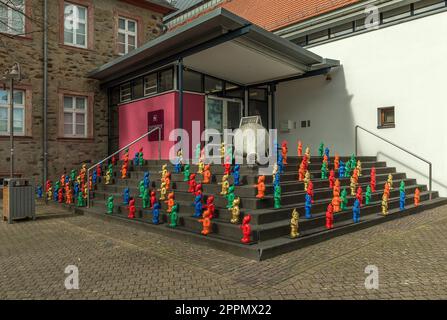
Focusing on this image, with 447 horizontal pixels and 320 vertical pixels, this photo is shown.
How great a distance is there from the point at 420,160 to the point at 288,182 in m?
5.72

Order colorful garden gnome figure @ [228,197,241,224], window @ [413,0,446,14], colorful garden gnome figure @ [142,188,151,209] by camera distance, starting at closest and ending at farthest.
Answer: colorful garden gnome figure @ [228,197,241,224]
colorful garden gnome figure @ [142,188,151,209]
window @ [413,0,446,14]

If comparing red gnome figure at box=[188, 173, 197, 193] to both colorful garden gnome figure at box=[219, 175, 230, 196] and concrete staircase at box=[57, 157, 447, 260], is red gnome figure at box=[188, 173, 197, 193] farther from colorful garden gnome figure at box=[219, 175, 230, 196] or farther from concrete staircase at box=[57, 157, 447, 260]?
colorful garden gnome figure at box=[219, 175, 230, 196]

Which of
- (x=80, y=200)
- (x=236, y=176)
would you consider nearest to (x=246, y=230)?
(x=236, y=176)

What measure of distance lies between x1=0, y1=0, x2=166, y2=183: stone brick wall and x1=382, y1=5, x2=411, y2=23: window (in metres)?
10.5

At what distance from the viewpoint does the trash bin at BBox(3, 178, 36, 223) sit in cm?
855

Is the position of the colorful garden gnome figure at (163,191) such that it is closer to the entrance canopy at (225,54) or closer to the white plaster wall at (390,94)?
the entrance canopy at (225,54)

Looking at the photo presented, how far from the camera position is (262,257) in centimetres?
534

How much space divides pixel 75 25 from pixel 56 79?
2444mm

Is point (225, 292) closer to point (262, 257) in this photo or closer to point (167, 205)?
point (262, 257)

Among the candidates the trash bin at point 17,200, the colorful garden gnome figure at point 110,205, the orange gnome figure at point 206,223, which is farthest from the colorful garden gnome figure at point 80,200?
the orange gnome figure at point 206,223

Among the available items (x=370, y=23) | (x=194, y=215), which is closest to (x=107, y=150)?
(x=194, y=215)

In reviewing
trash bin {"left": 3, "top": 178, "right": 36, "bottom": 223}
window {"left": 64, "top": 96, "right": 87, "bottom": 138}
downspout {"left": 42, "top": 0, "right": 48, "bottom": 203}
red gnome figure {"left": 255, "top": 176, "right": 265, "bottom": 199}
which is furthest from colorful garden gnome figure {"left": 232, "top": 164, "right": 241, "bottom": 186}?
window {"left": 64, "top": 96, "right": 87, "bottom": 138}
